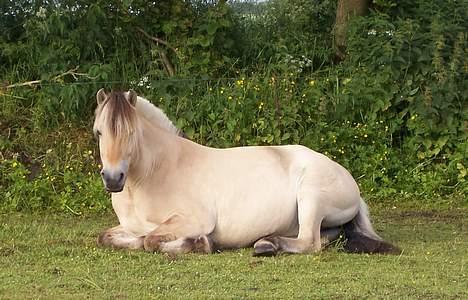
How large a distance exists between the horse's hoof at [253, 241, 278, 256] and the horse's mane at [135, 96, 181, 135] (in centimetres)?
120

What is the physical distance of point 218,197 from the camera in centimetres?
686

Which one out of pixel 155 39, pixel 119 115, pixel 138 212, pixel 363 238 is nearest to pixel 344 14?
pixel 155 39

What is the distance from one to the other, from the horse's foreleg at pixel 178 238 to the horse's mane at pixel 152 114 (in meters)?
0.80

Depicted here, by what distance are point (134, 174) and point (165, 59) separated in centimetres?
475

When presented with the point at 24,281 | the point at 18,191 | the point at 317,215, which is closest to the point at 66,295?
the point at 24,281

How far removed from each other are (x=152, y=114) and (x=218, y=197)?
0.81 m

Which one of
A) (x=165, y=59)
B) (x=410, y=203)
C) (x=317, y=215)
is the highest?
(x=165, y=59)

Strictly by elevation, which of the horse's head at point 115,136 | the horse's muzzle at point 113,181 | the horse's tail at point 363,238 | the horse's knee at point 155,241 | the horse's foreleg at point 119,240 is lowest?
the horse's tail at point 363,238

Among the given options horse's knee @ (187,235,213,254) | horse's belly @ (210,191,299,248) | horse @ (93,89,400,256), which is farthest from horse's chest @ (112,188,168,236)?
horse's belly @ (210,191,299,248)

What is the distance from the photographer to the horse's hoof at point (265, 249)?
21.4 ft

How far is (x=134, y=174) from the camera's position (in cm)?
681

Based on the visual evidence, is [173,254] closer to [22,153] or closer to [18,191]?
[18,191]

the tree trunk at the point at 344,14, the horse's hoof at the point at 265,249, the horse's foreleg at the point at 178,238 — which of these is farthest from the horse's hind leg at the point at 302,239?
the tree trunk at the point at 344,14

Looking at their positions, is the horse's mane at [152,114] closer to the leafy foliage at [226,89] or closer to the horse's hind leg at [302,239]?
the horse's hind leg at [302,239]
